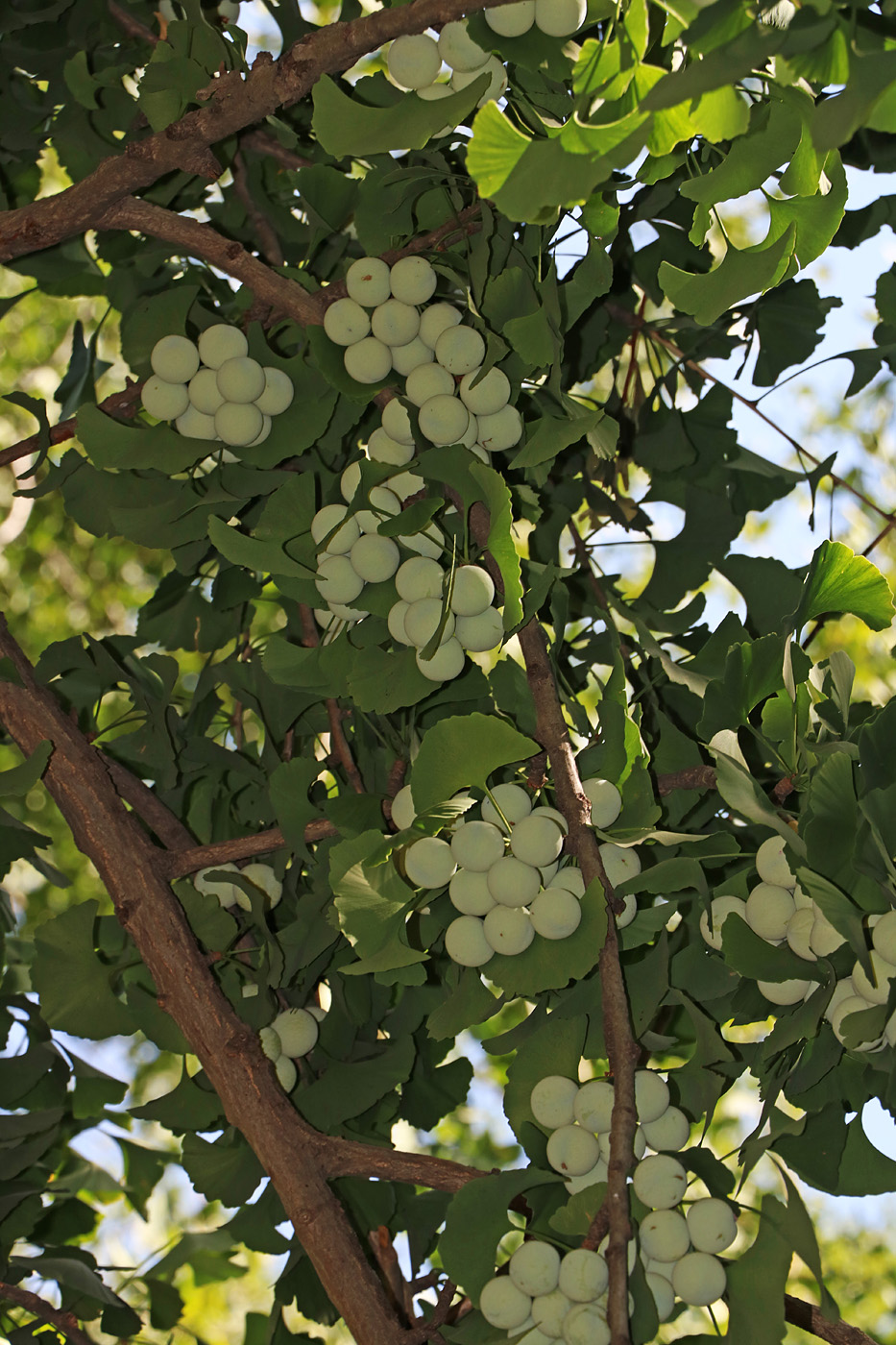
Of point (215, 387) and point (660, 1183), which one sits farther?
point (215, 387)

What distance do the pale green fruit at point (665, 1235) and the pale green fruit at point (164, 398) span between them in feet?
1.93

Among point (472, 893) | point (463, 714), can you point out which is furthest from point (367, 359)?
point (472, 893)

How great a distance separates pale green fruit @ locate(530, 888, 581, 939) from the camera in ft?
2.07

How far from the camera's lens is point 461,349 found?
0.72m

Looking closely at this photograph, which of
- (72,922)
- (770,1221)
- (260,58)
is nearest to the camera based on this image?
(770,1221)

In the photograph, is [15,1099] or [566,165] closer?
[566,165]

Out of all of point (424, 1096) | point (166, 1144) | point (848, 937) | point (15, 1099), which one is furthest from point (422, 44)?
point (166, 1144)

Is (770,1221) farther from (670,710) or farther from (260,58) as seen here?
(260,58)

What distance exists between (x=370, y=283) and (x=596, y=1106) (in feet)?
1.73

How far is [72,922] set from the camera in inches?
34.2

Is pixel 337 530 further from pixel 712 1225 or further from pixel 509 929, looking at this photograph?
pixel 712 1225

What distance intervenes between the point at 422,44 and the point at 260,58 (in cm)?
13

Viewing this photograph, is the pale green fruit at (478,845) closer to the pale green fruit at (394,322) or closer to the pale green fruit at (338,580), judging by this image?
the pale green fruit at (338,580)

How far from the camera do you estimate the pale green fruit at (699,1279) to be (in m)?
0.59
